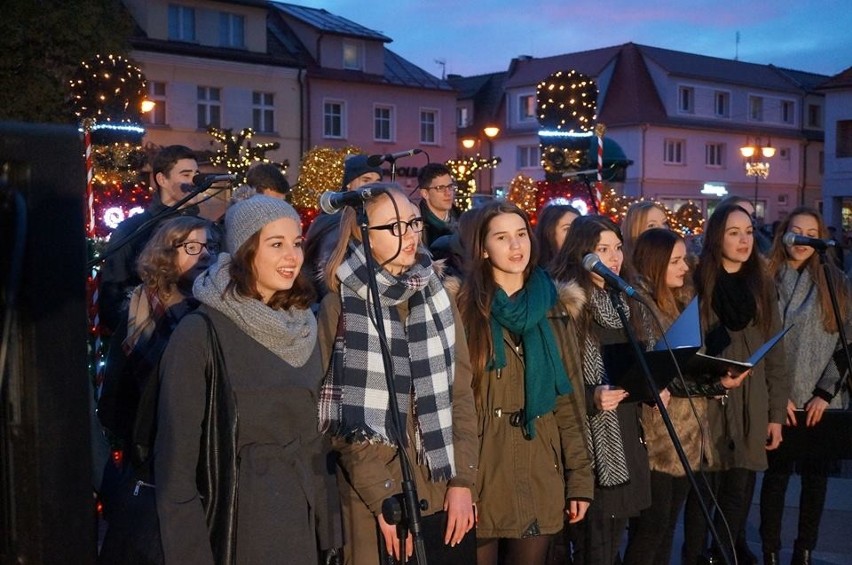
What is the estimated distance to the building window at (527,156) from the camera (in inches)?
2085

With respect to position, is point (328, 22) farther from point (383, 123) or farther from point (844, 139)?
point (844, 139)

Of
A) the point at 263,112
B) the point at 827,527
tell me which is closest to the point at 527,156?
the point at 263,112

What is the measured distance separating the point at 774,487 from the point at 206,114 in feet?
112

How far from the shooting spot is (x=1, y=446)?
72.5 inches

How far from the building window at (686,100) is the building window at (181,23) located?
26216 mm

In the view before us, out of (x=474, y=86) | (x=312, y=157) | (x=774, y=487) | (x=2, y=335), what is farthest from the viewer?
(x=474, y=86)

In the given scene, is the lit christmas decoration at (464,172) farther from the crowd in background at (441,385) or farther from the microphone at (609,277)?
the microphone at (609,277)

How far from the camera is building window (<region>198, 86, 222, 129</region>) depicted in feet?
123

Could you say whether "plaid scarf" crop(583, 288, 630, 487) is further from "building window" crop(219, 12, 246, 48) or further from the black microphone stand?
"building window" crop(219, 12, 246, 48)

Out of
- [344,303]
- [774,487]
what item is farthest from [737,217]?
[344,303]

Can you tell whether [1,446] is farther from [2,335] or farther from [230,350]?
[230,350]

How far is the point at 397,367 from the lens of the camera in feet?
12.7

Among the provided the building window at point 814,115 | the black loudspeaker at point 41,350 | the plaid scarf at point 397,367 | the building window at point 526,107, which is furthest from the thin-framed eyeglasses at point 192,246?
the building window at point 814,115

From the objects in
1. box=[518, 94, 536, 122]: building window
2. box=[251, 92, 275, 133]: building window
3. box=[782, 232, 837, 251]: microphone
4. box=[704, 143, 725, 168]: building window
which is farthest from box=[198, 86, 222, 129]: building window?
box=[782, 232, 837, 251]: microphone
